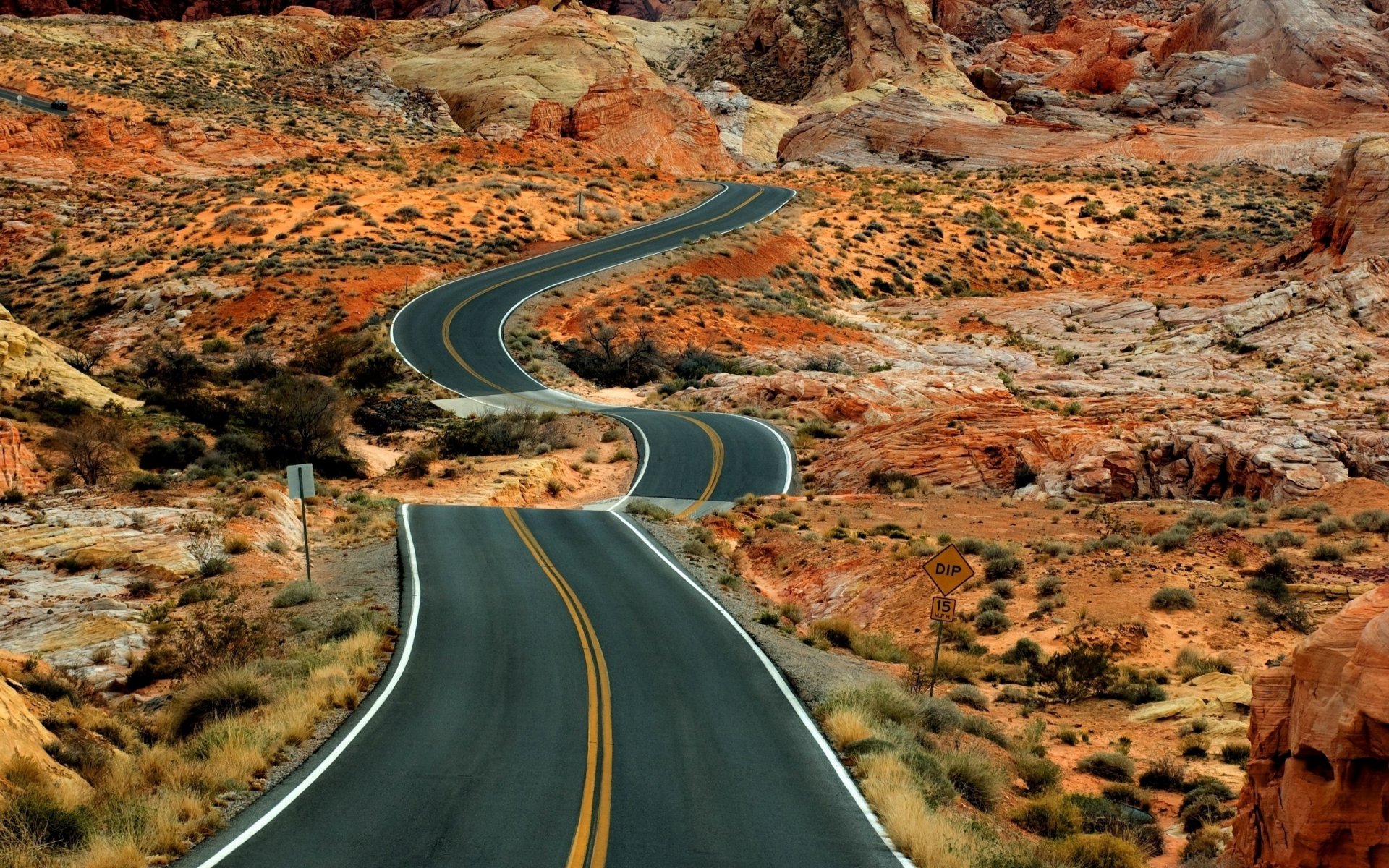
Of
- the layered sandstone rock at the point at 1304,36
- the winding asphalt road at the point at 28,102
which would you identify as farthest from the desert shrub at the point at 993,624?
the layered sandstone rock at the point at 1304,36

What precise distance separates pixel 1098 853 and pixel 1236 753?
14.9 feet

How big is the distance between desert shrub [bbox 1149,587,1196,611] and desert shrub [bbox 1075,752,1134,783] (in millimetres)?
5393

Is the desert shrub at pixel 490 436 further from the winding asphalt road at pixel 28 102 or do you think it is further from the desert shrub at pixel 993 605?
the winding asphalt road at pixel 28 102

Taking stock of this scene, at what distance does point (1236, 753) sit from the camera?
14.2 m

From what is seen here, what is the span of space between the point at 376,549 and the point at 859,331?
32.1m

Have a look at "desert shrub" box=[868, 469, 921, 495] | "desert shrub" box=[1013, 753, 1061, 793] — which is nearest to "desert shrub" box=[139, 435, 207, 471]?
"desert shrub" box=[868, 469, 921, 495]

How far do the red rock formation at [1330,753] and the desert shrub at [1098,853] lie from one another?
1.14m

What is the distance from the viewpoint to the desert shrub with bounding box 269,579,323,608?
19.1 meters

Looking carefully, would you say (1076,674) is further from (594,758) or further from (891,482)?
(891,482)

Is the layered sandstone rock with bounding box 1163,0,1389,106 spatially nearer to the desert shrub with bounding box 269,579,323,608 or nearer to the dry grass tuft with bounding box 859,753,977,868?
the desert shrub with bounding box 269,579,323,608

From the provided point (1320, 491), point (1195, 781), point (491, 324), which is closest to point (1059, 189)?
point (491, 324)

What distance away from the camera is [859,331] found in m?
51.0

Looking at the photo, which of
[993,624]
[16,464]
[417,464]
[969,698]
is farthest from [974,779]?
[417,464]

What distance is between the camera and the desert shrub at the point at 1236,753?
14.0 meters
